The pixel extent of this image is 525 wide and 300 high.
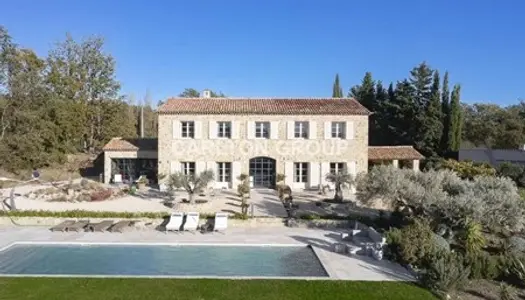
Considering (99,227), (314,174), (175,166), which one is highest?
(175,166)

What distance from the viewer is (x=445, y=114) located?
39.4 meters

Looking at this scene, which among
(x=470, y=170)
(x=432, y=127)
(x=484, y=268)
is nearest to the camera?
(x=484, y=268)

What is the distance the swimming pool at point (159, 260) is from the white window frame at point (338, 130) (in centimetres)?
1470

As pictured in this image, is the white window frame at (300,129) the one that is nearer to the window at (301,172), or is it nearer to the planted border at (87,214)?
the window at (301,172)

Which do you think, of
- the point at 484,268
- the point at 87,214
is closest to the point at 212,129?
the point at 87,214

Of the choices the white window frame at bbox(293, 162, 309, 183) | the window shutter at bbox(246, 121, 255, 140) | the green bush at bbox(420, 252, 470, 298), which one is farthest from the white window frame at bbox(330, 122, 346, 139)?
the green bush at bbox(420, 252, 470, 298)

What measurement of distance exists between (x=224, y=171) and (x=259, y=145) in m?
3.15

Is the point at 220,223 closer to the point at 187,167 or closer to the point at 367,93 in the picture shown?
the point at 187,167

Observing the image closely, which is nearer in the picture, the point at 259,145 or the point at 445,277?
the point at 445,277

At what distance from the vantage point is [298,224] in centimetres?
1798

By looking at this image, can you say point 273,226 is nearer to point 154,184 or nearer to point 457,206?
point 457,206

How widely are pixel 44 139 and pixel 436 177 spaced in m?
34.8

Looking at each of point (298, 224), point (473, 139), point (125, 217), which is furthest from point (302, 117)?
point (473, 139)

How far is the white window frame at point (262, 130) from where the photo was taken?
27938 millimetres
